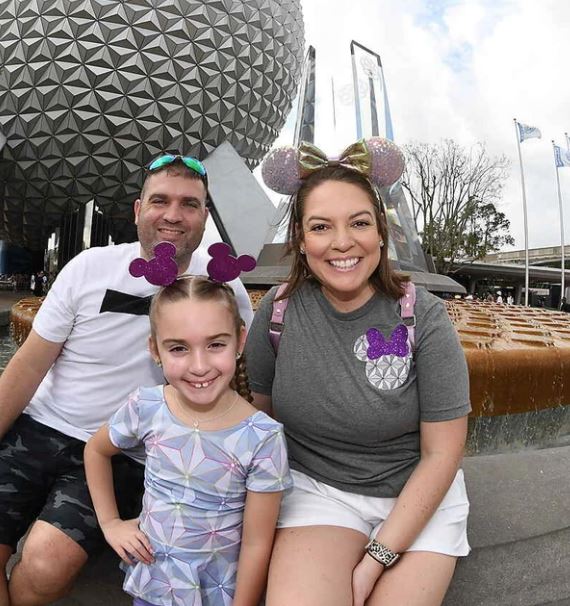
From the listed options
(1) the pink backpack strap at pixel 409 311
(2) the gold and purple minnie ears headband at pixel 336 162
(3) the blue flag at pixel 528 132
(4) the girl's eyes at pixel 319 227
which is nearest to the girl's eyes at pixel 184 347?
(4) the girl's eyes at pixel 319 227

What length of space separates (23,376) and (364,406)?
126cm

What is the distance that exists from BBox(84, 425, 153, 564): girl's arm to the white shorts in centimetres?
46

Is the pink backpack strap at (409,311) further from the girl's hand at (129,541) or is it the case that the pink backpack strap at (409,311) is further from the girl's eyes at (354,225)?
the girl's hand at (129,541)

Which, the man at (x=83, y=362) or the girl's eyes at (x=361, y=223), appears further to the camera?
the man at (x=83, y=362)

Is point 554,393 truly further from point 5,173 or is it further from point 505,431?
point 5,173

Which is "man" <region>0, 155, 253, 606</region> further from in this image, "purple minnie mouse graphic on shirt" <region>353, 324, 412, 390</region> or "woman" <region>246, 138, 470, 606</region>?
"purple minnie mouse graphic on shirt" <region>353, 324, 412, 390</region>

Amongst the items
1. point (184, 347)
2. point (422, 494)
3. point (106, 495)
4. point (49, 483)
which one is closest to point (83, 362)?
point (49, 483)

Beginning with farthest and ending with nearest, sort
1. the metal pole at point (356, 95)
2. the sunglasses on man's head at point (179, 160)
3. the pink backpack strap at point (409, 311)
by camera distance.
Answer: the metal pole at point (356, 95) < the sunglasses on man's head at point (179, 160) < the pink backpack strap at point (409, 311)

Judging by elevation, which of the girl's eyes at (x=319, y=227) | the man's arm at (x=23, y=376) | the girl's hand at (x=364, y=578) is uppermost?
the girl's eyes at (x=319, y=227)

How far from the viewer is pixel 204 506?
4.92ft

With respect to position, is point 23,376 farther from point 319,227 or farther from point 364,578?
point 364,578

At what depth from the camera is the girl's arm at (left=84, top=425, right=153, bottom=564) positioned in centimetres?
156

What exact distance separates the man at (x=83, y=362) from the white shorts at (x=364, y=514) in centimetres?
63

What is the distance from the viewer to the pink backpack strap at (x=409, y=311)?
1.66 m
